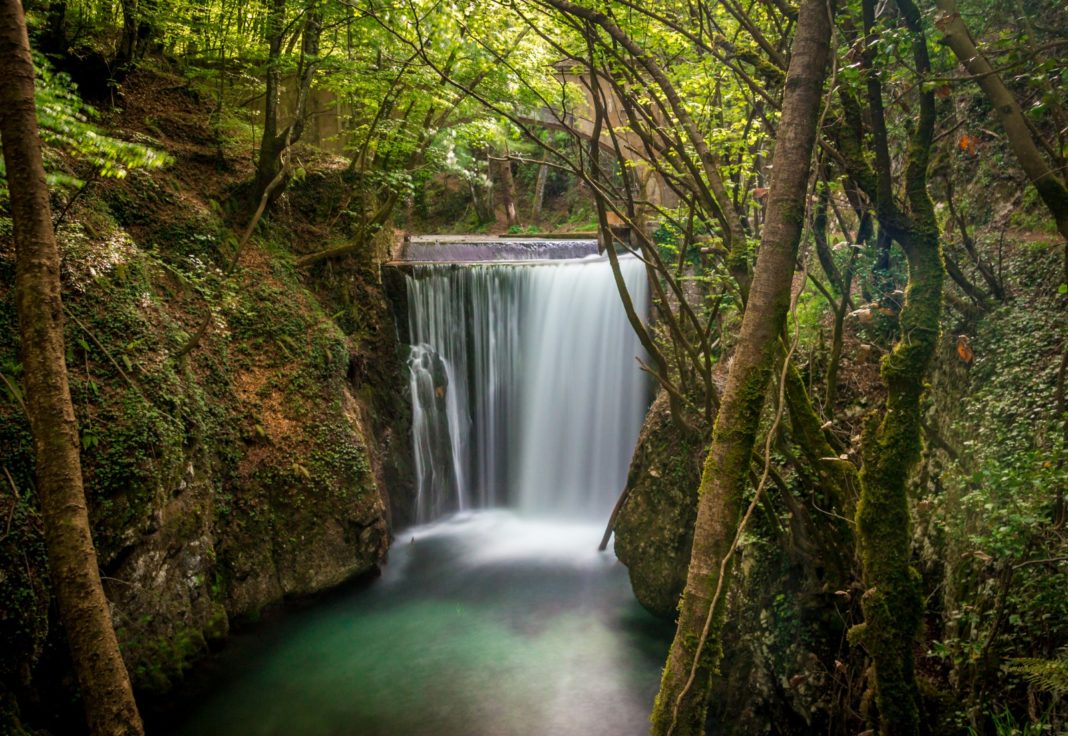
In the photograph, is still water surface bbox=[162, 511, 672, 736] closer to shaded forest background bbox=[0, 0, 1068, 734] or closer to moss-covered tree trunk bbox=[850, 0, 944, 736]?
shaded forest background bbox=[0, 0, 1068, 734]

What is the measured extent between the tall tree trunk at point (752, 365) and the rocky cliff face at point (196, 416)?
4.42m

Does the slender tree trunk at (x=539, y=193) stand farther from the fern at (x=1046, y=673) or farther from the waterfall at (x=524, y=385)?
the fern at (x=1046, y=673)

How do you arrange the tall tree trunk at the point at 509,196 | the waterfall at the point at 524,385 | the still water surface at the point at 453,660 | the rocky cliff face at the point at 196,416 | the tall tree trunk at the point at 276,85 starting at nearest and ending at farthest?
1. the rocky cliff face at the point at 196,416
2. the still water surface at the point at 453,660
3. the tall tree trunk at the point at 276,85
4. the waterfall at the point at 524,385
5. the tall tree trunk at the point at 509,196

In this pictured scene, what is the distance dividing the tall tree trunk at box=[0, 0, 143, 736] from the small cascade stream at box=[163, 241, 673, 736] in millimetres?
2729

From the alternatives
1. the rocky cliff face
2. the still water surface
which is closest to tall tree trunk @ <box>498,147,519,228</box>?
the rocky cliff face

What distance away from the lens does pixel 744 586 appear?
5.08 m

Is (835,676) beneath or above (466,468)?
above

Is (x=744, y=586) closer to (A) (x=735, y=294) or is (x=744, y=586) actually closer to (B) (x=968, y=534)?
(B) (x=968, y=534)

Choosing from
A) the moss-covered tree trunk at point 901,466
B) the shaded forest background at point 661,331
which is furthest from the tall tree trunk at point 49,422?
the moss-covered tree trunk at point 901,466

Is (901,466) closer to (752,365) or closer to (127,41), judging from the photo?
(752,365)

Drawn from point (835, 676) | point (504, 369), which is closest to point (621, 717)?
point (835, 676)

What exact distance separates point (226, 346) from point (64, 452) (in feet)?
14.8

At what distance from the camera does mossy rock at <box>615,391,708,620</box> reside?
693 centimetres

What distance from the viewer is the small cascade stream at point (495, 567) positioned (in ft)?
20.3
